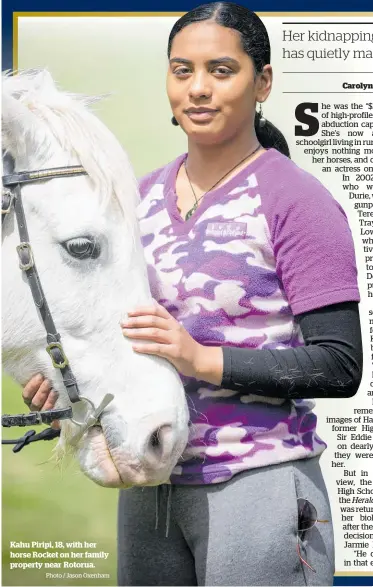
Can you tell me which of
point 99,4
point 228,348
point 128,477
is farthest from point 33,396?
point 99,4

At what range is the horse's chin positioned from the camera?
1.00 m

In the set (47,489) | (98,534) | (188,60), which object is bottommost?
(98,534)

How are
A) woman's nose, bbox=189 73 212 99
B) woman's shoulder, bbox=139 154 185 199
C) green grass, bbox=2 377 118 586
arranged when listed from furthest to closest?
1. green grass, bbox=2 377 118 586
2. woman's shoulder, bbox=139 154 185 199
3. woman's nose, bbox=189 73 212 99

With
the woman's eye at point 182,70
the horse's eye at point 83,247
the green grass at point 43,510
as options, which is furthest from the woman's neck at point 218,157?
the green grass at point 43,510

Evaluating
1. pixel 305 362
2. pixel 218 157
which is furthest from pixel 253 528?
pixel 218 157

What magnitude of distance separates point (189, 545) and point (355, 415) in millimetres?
630

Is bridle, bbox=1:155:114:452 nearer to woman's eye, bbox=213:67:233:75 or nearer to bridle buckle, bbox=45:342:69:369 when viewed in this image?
bridle buckle, bbox=45:342:69:369

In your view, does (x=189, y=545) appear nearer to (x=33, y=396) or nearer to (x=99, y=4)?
(x=33, y=396)

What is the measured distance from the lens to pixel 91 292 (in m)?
1.03

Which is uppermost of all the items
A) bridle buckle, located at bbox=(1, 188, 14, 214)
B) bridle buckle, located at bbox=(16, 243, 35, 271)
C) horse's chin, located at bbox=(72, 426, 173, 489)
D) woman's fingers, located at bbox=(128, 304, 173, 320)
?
bridle buckle, located at bbox=(1, 188, 14, 214)

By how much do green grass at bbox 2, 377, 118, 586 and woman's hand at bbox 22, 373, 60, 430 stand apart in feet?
1.60

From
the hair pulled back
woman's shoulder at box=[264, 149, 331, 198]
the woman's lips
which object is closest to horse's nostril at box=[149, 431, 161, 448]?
woman's shoulder at box=[264, 149, 331, 198]

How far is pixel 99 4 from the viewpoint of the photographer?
1545 millimetres

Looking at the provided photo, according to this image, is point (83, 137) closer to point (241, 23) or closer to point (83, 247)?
point (83, 247)
